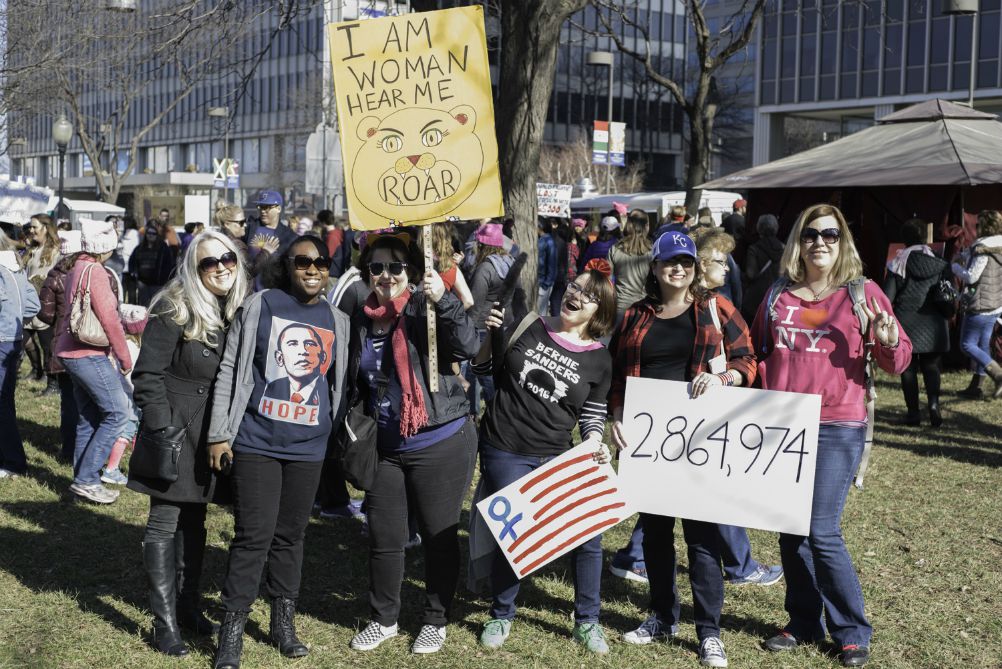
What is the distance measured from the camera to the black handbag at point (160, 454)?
480cm

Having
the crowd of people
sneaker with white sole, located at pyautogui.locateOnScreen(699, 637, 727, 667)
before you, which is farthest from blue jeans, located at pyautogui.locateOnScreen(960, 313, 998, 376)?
sneaker with white sole, located at pyautogui.locateOnScreen(699, 637, 727, 667)

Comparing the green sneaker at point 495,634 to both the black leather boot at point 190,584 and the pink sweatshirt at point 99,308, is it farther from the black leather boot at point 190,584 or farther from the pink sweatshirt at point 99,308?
the pink sweatshirt at point 99,308

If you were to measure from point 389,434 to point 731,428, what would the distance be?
1500mm

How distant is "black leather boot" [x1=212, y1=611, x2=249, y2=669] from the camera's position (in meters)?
4.75

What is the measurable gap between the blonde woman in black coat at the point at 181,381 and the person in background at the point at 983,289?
872 centimetres

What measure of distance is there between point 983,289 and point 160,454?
9305 mm

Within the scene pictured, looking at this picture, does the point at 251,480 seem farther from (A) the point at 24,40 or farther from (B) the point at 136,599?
(A) the point at 24,40

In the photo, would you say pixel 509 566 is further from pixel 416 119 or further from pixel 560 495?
pixel 416 119

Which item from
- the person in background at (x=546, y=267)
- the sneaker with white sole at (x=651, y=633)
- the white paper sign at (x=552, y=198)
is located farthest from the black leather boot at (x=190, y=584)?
the white paper sign at (x=552, y=198)

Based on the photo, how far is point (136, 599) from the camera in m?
5.89

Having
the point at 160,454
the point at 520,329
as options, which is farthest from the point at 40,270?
the point at 520,329

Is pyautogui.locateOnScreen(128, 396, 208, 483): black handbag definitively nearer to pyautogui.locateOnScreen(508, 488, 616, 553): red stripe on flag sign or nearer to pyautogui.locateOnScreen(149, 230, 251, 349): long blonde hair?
pyautogui.locateOnScreen(149, 230, 251, 349): long blonde hair


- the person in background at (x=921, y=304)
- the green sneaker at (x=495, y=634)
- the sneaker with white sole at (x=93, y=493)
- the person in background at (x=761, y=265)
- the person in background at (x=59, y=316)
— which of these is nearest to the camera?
the green sneaker at (x=495, y=634)

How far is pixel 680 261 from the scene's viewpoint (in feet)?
15.9
